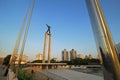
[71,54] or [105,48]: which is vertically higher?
[71,54]

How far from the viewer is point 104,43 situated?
60 cm

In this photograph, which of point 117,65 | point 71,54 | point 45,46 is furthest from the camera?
point 71,54

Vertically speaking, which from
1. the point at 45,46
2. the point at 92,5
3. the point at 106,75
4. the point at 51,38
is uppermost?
the point at 51,38

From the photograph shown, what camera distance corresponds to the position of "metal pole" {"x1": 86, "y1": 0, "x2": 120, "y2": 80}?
540 mm

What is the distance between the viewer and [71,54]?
70.1 meters

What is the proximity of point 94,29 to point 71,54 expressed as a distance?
2761 inches

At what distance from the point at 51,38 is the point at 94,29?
28.6 m

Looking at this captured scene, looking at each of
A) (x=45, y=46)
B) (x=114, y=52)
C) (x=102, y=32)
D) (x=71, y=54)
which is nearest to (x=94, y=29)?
(x=102, y=32)

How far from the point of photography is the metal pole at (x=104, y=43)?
540mm

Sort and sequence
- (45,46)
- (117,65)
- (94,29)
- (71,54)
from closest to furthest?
1. (117,65)
2. (94,29)
3. (45,46)
4. (71,54)

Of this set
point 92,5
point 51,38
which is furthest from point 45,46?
point 92,5

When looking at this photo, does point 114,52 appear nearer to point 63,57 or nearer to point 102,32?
point 102,32

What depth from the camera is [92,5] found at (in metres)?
0.71

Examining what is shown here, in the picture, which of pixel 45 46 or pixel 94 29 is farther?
pixel 45 46
